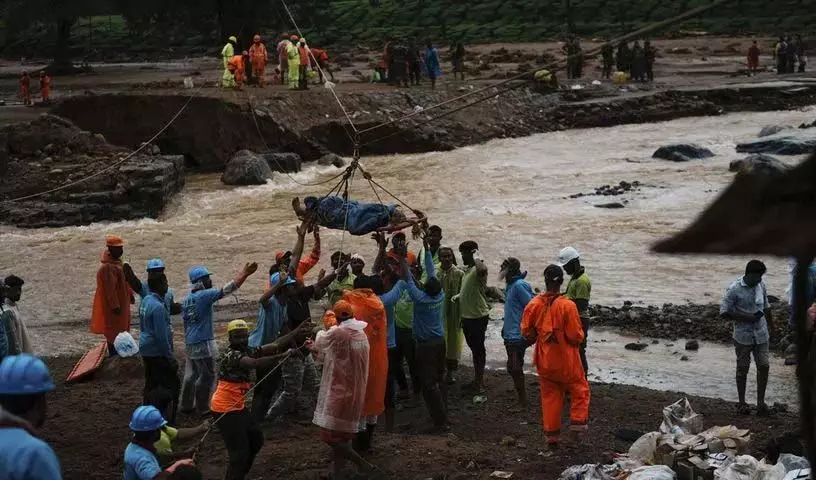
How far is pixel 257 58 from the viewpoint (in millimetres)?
29031

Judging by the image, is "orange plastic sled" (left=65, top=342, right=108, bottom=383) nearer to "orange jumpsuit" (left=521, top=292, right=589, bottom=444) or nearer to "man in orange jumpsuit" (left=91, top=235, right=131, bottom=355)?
"man in orange jumpsuit" (left=91, top=235, right=131, bottom=355)

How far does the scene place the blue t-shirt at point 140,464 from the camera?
6055 mm

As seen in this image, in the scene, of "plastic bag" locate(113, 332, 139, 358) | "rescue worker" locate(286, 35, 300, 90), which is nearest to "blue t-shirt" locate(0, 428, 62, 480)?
"plastic bag" locate(113, 332, 139, 358)

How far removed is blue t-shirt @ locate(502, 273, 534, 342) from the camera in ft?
33.1

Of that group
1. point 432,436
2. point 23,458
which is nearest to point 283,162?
point 432,436

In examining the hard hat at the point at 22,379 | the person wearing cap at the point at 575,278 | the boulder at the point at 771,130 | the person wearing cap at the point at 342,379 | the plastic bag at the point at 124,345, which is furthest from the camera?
the boulder at the point at 771,130

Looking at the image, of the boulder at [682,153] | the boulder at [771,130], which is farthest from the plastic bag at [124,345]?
the boulder at [771,130]

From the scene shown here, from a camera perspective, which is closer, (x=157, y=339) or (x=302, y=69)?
(x=157, y=339)

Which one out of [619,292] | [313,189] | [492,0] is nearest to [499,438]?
[619,292]

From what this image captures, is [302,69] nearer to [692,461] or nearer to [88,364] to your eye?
[88,364]

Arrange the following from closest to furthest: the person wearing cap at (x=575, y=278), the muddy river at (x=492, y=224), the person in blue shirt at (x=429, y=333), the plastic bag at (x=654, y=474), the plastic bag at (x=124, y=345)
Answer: the plastic bag at (x=654, y=474)
the person in blue shirt at (x=429, y=333)
the person wearing cap at (x=575, y=278)
the plastic bag at (x=124, y=345)
the muddy river at (x=492, y=224)

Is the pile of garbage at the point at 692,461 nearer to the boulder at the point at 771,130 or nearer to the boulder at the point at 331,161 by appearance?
the boulder at the point at 331,161

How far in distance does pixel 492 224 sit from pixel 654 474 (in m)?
13.9

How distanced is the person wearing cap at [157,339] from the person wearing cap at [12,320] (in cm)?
90
